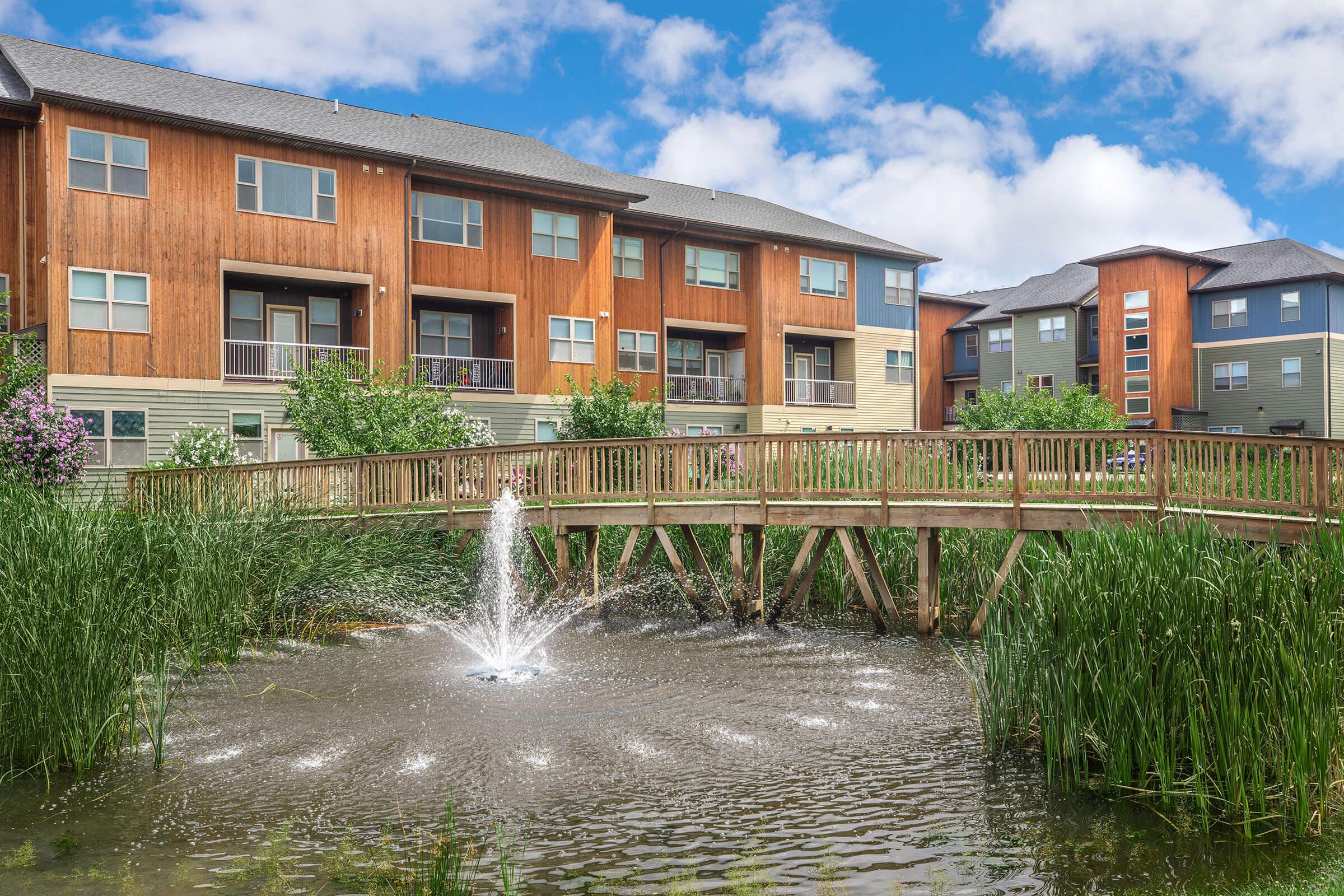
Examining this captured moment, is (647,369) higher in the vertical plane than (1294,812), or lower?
higher

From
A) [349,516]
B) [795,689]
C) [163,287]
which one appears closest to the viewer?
[795,689]

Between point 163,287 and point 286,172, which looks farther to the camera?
point 286,172

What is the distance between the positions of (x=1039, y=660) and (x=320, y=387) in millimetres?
17205

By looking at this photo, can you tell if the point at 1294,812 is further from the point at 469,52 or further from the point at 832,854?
the point at 469,52

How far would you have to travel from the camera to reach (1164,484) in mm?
11578

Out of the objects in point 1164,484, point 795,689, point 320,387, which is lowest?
point 795,689

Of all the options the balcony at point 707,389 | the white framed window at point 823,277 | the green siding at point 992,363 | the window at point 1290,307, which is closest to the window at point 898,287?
the white framed window at point 823,277

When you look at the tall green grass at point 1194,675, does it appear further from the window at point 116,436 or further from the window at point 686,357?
the window at point 686,357

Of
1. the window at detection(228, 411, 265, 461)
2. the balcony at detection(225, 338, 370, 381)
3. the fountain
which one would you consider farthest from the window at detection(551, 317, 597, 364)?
the fountain

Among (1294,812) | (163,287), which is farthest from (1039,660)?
(163,287)

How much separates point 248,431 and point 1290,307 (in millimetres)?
40152

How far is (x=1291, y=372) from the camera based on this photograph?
42594mm

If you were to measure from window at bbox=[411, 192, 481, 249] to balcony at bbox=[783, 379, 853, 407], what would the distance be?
492 inches

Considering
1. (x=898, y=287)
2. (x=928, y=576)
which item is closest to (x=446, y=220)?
(x=898, y=287)
